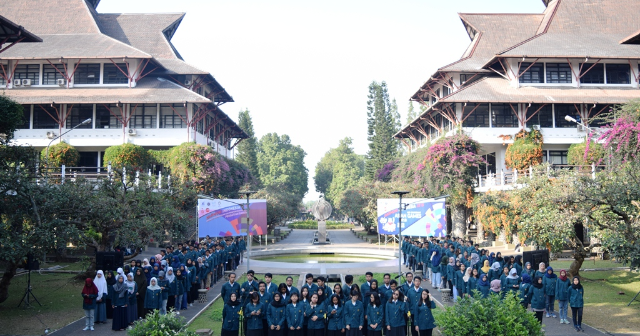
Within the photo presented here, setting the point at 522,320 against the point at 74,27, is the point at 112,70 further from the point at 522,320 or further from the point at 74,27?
the point at 522,320

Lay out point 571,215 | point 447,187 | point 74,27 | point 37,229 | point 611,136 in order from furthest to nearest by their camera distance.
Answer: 1. point 74,27
2. point 447,187
3. point 611,136
4. point 571,215
5. point 37,229

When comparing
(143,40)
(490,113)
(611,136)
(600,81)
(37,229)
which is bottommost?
(37,229)

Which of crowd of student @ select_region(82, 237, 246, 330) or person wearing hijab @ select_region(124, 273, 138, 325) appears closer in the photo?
crowd of student @ select_region(82, 237, 246, 330)

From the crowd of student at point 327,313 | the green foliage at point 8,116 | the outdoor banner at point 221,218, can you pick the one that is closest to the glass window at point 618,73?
the outdoor banner at point 221,218

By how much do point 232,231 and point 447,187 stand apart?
1389 cm

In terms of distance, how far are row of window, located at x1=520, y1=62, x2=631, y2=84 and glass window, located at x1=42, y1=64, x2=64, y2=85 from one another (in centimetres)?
3269

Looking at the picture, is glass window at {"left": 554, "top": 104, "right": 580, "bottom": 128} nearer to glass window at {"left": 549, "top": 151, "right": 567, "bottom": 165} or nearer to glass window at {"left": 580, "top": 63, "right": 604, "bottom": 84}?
glass window at {"left": 549, "top": 151, "right": 567, "bottom": 165}

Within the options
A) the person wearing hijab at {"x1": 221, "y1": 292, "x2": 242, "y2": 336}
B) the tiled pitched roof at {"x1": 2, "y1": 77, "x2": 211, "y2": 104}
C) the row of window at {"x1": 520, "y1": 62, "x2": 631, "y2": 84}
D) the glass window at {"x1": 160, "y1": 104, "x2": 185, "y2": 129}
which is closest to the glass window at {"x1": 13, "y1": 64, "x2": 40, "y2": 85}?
the tiled pitched roof at {"x1": 2, "y1": 77, "x2": 211, "y2": 104}

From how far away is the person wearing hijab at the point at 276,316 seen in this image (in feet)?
34.5

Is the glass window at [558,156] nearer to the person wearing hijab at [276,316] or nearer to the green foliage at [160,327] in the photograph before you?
the person wearing hijab at [276,316]

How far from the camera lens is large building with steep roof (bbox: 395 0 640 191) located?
3450cm

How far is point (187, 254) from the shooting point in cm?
1742

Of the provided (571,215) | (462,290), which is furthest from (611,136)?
(462,290)

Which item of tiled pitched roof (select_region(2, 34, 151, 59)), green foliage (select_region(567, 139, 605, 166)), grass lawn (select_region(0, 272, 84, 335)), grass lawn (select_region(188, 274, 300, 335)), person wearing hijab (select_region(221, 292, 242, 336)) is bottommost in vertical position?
grass lawn (select_region(188, 274, 300, 335))
